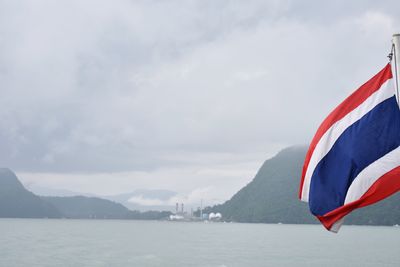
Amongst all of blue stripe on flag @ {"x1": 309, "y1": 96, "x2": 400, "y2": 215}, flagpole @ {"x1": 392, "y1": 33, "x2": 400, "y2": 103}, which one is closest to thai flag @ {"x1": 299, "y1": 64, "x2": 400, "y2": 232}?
blue stripe on flag @ {"x1": 309, "y1": 96, "x2": 400, "y2": 215}

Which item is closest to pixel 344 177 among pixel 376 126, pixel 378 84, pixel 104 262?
pixel 376 126

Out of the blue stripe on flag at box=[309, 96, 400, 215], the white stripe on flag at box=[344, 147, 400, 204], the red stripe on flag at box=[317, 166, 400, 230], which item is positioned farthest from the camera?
the blue stripe on flag at box=[309, 96, 400, 215]

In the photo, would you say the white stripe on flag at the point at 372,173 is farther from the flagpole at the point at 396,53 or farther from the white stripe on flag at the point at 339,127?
the flagpole at the point at 396,53

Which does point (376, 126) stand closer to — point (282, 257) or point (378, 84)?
point (378, 84)

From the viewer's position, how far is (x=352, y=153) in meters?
10.6

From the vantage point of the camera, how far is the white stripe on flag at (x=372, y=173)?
1028 cm

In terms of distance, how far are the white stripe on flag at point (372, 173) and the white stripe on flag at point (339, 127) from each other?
879mm

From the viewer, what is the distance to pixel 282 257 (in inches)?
3999

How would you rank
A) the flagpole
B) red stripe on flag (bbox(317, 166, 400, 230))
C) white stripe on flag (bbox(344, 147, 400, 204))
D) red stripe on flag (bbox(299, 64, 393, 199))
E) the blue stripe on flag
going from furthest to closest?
red stripe on flag (bbox(299, 64, 393, 199)), the blue stripe on flag, white stripe on flag (bbox(344, 147, 400, 204)), red stripe on flag (bbox(317, 166, 400, 230)), the flagpole

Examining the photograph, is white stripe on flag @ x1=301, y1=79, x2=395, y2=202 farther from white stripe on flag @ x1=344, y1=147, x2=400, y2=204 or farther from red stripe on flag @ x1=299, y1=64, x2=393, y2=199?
white stripe on flag @ x1=344, y1=147, x2=400, y2=204

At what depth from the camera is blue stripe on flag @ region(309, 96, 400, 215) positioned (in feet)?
34.2

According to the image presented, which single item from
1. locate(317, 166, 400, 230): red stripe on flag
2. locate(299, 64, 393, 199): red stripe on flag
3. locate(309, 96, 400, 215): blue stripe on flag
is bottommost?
locate(317, 166, 400, 230): red stripe on flag

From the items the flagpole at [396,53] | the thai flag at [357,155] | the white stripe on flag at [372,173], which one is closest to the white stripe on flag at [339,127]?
the thai flag at [357,155]

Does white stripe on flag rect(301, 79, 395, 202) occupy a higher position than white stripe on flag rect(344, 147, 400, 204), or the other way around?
white stripe on flag rect(301, 79, 395, 202)
